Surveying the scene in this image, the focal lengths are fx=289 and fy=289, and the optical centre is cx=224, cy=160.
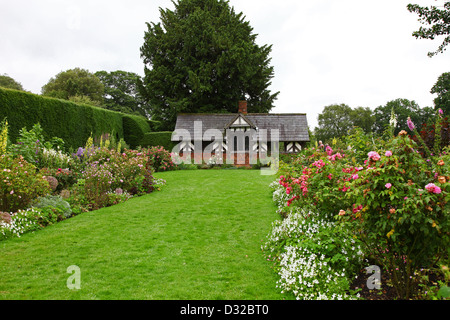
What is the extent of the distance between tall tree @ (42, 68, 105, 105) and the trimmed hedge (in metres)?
14.8

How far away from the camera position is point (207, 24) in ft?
81.4

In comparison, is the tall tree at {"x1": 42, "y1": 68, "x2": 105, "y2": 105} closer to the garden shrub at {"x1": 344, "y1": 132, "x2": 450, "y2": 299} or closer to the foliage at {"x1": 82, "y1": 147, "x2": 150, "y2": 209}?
the foliage at {"x1": 82, "y1": 147, "x2": 150, "y2": 209}

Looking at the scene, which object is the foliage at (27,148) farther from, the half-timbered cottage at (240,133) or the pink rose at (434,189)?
the half-timbered cottage at (240,133)

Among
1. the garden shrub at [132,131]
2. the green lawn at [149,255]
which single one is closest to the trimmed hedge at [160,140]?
the garden shrub at [132,131]

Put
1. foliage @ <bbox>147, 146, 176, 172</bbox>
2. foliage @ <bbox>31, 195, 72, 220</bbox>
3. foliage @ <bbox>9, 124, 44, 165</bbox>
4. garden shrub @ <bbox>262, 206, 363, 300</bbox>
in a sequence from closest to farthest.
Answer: garden shrub @ <bbox>262, 206, 363, 300</bbox>, foliage @ <bbox>31, 195, 72, 220</bbox>, foliage @ <bbox>9, 124, 44, 165</bbox>, foliage @ <bbox>147, 146, 176, 172</bbox>

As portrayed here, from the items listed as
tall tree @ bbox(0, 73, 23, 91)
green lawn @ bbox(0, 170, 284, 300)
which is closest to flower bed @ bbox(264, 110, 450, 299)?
green lawn @ bbox(0, 170, 284, 300)

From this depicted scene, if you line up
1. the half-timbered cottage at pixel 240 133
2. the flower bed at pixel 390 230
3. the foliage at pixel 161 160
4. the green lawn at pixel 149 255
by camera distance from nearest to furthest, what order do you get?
the flower bed at pixel 390 230 → the green lawn at pixel 149 255 → the foliage at pixel 161 160 → the half-timbered cottage at pixel 240 133

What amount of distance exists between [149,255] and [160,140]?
719 inches

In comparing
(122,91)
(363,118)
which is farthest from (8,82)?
(363,118)

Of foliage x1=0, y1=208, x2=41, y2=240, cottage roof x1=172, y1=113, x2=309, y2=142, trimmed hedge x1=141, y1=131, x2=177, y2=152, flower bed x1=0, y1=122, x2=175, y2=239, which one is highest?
cottage roof x1=172, y1=113, x2=309, y2=142

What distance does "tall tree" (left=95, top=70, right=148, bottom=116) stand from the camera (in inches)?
1588

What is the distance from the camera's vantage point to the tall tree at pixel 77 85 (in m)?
34.1

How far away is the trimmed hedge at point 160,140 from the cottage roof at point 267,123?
62 cm
